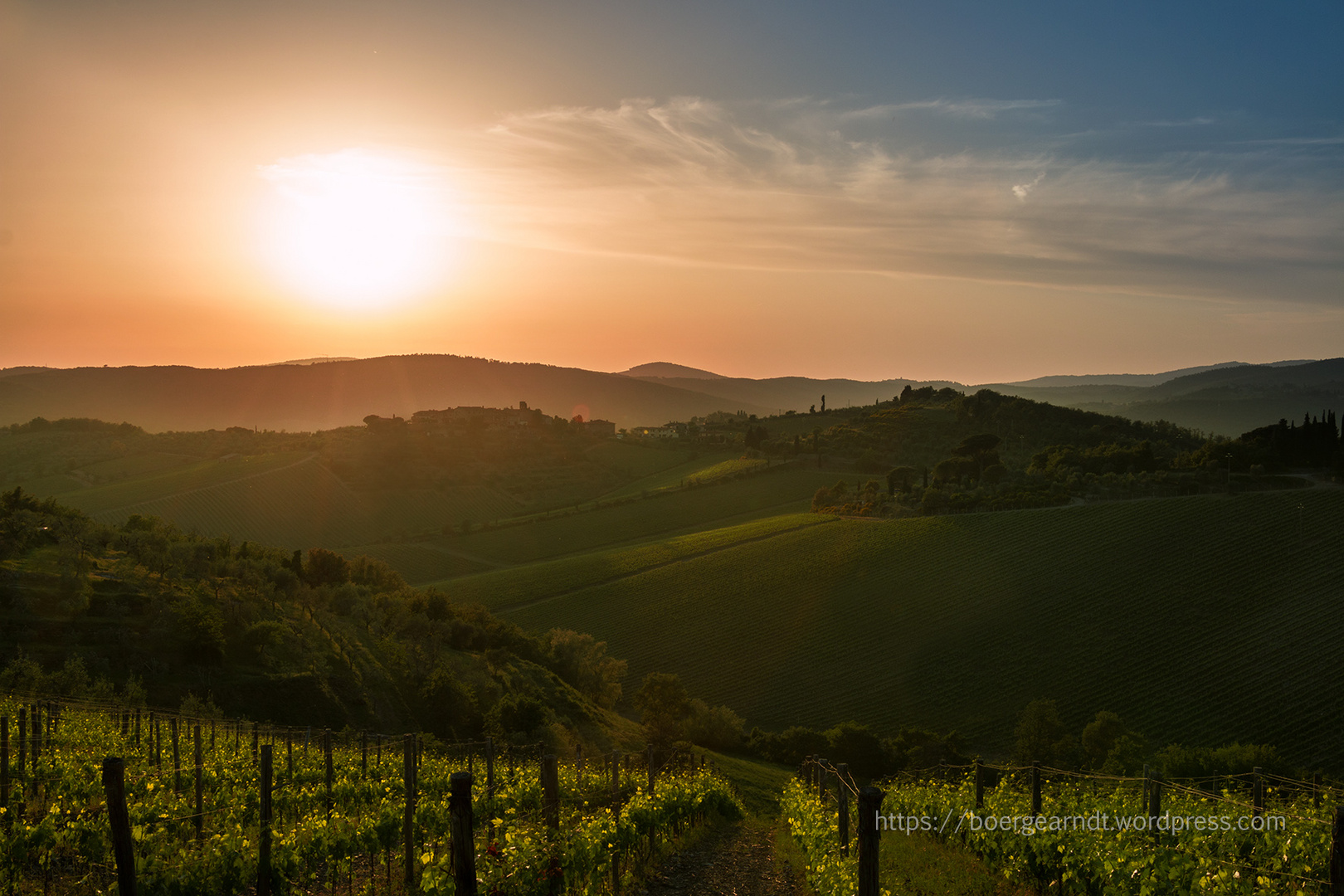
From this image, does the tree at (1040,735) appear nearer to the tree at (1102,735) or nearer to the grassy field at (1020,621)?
the tree at (1102,735)

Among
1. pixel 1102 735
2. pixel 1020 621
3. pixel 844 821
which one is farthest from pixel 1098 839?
pixel 1020 621

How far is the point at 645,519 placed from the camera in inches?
3812

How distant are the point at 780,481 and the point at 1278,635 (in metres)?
64.8

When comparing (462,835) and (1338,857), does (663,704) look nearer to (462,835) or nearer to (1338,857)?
(462,835)

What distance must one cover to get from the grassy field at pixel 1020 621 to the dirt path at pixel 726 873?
3172 centimetres

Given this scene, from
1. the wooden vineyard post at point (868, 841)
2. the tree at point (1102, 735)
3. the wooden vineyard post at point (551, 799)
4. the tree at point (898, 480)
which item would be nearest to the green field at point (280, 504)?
the tree at point (898, 480)

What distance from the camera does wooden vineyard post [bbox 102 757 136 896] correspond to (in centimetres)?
761

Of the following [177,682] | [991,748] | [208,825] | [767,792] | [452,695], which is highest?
[208,825]

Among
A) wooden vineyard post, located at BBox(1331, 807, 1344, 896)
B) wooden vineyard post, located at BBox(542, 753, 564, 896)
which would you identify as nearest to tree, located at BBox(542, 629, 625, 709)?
wooden vineyard post, located at BBox(542, 753, 564, 896)

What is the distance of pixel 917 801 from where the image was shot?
15711mm

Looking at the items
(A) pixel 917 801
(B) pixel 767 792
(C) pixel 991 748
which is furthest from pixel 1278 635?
(A) pixel 917 801

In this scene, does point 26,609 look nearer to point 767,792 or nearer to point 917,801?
point 767,792

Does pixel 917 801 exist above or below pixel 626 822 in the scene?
below

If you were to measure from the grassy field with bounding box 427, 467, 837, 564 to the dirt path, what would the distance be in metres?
72.0
